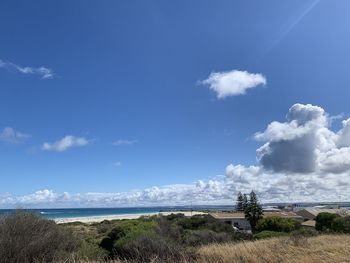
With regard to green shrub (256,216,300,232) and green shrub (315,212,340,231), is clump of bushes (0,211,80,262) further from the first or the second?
green shrub (315,212,340,231)

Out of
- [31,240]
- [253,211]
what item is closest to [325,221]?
[253,211]

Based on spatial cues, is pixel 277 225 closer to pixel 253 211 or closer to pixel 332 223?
pixel 332 223

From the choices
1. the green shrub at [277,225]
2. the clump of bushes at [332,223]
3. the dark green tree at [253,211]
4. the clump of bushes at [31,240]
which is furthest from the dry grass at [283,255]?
the dark green tree at [253,211]

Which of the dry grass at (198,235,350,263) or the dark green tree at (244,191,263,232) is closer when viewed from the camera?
the dry grass at (198,235,350,263)

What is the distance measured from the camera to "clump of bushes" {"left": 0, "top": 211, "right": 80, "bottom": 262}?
11.2 meters

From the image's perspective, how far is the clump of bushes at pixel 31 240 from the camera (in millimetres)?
11211

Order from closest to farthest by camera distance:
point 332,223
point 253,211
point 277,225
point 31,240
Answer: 1. point 31,240
2. point 332,223
3. point 277,225
4. point 253,211

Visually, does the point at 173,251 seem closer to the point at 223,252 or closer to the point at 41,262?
the point at 223,252

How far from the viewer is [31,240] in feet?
39.7

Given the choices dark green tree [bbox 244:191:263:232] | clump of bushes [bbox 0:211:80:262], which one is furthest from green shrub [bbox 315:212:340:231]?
clump of bushes [bbox 0:211:80:262]

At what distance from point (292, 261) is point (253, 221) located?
2736 inches

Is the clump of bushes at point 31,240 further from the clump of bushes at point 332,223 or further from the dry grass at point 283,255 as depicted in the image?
the clump of bushes at point 332,223

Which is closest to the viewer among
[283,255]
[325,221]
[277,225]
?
[283,255]

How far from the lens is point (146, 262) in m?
12.6
